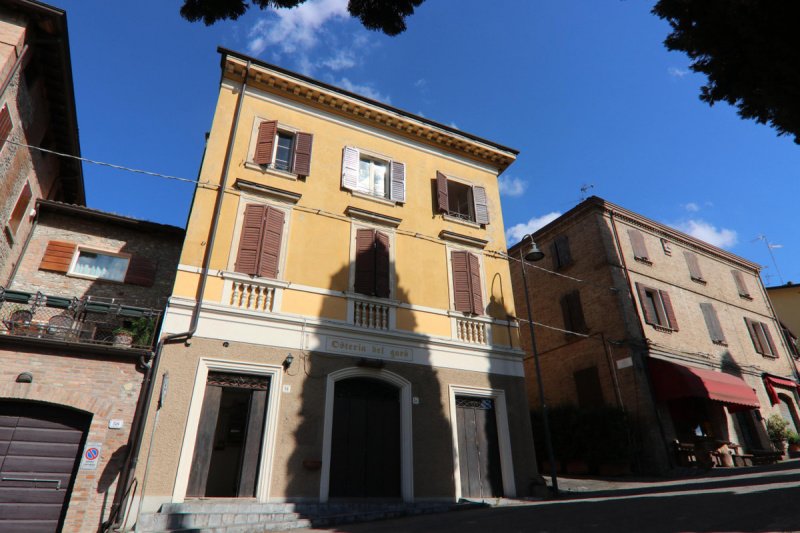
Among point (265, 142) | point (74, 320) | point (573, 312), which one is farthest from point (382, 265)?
point (573, 312)

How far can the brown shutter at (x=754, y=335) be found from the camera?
830 inches

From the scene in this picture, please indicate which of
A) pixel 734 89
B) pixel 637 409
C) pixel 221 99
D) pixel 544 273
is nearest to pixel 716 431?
pixel 637 409

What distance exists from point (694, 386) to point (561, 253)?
7.20 metres

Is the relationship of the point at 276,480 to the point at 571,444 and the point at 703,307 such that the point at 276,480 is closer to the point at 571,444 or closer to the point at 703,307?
the point at 571,444

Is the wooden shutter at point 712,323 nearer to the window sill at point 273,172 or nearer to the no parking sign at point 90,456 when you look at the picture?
the window sill at point 273,172

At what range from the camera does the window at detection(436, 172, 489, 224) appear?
14.0m

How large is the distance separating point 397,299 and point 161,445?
5921 millimetres

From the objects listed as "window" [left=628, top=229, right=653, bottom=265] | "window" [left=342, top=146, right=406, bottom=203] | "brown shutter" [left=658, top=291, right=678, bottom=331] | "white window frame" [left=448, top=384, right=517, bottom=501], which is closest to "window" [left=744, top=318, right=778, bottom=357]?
"brown shutter" [left=658, top=291, right=678, bottom=331]

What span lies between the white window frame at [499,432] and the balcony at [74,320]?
21.9 ft

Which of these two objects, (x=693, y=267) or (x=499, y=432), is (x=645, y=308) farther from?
(x=499, y=432)

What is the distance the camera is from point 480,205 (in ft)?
47.7

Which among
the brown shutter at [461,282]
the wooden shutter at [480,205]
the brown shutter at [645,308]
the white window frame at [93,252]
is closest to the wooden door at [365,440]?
the brown shutter at [461,282]

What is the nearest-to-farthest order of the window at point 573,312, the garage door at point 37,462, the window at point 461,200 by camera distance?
1. the garage door at point 37,462
2. the window at point 461,200
3. the window at point 573,312

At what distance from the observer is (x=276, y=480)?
8.84 metres
